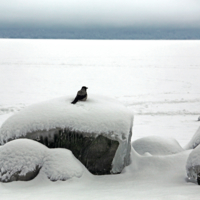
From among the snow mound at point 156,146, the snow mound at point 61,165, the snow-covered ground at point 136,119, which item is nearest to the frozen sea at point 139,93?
the snow-covered ground at point 136,119

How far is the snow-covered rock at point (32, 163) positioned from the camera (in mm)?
4117

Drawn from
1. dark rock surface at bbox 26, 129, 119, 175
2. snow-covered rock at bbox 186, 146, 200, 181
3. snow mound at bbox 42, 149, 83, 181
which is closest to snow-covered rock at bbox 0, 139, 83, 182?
snow mound at bbox 42, 149, 83, 181

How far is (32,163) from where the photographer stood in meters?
4.17

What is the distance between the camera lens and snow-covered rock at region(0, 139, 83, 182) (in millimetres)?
4117

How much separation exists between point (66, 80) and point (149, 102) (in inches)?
379

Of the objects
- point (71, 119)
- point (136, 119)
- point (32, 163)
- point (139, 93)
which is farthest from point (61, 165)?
point (139, 93)

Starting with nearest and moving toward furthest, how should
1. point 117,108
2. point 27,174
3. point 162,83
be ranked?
point 27,174
point 117,108
point 162,83

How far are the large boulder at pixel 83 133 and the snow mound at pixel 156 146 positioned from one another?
1.17 metres

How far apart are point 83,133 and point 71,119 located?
0.30 m

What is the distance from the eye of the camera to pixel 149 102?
14398 mm

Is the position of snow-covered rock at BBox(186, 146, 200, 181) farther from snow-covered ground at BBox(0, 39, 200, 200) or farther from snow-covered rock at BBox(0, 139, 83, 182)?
snow-covered rock at BBox(0, 139, 83, 182)

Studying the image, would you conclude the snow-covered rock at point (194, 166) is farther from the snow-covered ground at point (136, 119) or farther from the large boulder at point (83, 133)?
the large boulder at point (83, 133)

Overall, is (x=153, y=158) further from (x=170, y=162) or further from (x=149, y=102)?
(x=149, y=102)

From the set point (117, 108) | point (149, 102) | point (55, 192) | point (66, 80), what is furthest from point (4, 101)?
point (55, 192)
